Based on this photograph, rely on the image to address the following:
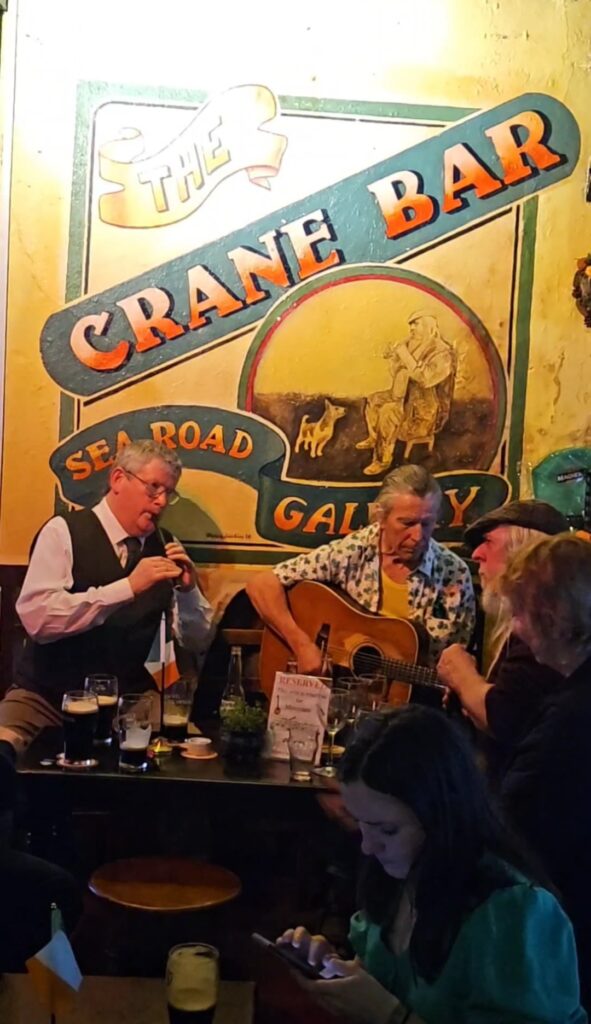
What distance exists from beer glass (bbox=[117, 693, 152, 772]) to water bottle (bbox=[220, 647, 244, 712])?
35 centimetres

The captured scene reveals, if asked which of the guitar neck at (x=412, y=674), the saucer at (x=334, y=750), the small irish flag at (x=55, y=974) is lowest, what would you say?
the small irish flag at (x=55, y=974)

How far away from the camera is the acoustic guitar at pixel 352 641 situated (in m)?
3.46

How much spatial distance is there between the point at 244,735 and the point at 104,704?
18.7 inches

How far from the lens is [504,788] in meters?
2.24

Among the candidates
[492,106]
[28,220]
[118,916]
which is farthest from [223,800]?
[492,106]

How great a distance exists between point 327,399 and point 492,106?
118 cm

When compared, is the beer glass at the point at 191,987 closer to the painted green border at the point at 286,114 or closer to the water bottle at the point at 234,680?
the water bottle at the point at 234,680

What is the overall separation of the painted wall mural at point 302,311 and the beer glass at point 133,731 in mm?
709

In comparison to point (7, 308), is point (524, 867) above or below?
below

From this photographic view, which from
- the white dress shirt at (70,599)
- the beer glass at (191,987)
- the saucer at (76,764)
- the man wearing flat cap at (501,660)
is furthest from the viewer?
the white dress shirt at (70,599)

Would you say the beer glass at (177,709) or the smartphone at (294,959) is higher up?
the beer glass at (177,709)

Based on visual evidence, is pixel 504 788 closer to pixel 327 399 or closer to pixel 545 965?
pixel 545 965

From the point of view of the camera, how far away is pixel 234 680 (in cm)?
346

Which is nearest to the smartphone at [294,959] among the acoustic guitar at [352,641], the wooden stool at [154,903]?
the wooden stool at [154,903]
